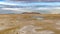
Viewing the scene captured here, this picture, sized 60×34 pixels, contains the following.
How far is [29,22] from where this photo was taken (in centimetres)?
56

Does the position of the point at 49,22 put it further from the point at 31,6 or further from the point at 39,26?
the point at 31,6

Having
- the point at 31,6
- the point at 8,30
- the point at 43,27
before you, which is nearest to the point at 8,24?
the point at 8,30

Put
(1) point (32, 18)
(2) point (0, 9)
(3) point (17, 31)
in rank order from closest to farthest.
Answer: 1. (3) point (17, 31)
2. (1) point (32, 18)
3. (2) point (0, 9)

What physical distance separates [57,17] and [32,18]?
126 millimetres

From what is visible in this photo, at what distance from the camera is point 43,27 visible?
20.6 inches

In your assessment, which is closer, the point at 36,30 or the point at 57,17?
the point at 36,30

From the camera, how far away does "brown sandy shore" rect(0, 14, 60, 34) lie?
50cm

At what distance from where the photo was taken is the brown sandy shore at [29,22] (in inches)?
19.7

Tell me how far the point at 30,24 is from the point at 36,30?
0.17 ft

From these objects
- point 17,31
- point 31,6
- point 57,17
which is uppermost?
point 31,6

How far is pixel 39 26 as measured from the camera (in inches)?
20.9

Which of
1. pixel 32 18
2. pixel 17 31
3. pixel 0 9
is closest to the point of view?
pixel 17 31

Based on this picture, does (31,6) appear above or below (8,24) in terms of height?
above

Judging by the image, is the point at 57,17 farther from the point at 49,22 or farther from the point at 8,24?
the point at 8,24
